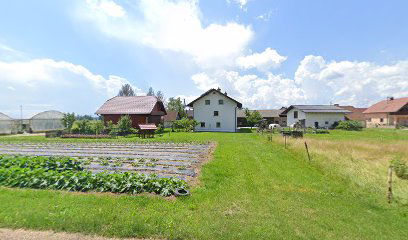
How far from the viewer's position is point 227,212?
5738mm

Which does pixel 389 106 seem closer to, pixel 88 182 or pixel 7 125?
pixel 88 182

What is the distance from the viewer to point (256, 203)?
632 cm

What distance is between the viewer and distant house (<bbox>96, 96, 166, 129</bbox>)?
33.7 m

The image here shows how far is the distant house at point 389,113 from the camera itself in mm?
45562

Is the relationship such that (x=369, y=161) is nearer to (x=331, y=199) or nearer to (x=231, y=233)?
(x=331, y=199)

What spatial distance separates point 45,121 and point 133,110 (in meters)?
21.0

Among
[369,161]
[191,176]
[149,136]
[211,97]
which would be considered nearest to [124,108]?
[149,136]

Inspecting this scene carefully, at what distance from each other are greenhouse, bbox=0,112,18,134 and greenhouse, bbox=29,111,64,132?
243 cm

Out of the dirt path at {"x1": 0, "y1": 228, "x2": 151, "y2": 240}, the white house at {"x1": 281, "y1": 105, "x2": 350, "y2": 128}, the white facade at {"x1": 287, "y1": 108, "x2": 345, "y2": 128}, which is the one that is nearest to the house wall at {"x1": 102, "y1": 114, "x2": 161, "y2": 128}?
the white house at {"x1": 281, "y1": 105, "x2": 350, "y2": 128}

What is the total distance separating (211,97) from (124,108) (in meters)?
14.1

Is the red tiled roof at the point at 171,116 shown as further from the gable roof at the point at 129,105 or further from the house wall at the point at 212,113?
the house wall at the point at 212,113

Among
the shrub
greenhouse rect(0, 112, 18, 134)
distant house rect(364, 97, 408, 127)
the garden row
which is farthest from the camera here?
distant house rect(364, 97, 408, 127)

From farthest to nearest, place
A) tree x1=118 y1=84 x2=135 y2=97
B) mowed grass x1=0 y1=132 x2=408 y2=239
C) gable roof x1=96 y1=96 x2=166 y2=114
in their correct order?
tree x1=118 y1=84 x2=135 y2=97 < gable roof x1=96 y1=96 x2=166 y2=114 < mowed grass x1=0 y1=132 x2=408 y2=239

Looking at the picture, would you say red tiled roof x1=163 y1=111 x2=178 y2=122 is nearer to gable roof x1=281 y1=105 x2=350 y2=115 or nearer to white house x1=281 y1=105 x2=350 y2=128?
gable roof x1=281 y1=105 x2=350 y2=115
